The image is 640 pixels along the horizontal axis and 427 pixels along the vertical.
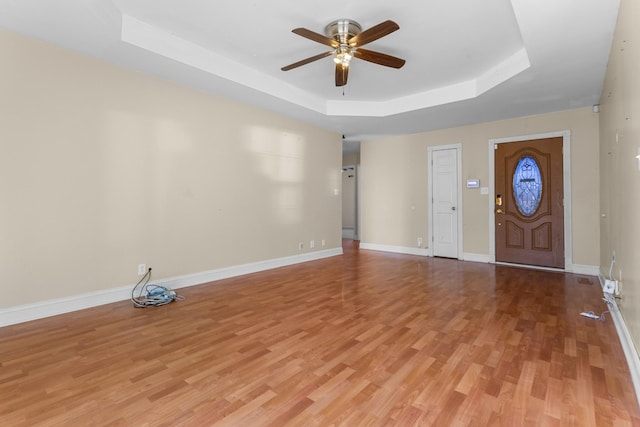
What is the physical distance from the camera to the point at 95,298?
3.36 metres

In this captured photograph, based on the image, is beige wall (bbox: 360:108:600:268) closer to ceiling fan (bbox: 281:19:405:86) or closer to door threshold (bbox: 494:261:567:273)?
door threshold (bbox: 494:261:567:273)

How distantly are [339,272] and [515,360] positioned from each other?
3062mm

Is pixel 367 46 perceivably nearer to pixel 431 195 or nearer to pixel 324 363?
pixel 324 363

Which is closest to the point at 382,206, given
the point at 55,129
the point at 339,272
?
the point at 339,272

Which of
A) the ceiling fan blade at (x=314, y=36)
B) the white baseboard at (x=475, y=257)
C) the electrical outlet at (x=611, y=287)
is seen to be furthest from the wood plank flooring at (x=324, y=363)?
the ceiling fan blade at (x=314, y=36)

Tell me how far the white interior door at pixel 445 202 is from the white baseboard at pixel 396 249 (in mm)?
287

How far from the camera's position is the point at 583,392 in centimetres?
179

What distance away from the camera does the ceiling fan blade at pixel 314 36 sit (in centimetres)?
271

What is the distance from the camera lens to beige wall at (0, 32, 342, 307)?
115 inches

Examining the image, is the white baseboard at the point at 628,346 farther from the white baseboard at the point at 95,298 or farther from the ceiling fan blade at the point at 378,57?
the white baseboard at the point at 95,298

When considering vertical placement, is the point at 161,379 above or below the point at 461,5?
below

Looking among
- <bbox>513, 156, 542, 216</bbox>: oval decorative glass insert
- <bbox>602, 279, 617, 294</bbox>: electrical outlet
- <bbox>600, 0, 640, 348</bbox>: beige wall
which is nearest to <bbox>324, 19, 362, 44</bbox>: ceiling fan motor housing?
<bbox>600, 0, 640, 348</bbox>: beige wall

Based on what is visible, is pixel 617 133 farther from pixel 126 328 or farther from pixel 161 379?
pixel 126 328

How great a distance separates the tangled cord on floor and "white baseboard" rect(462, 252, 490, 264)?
5149 millimetres
